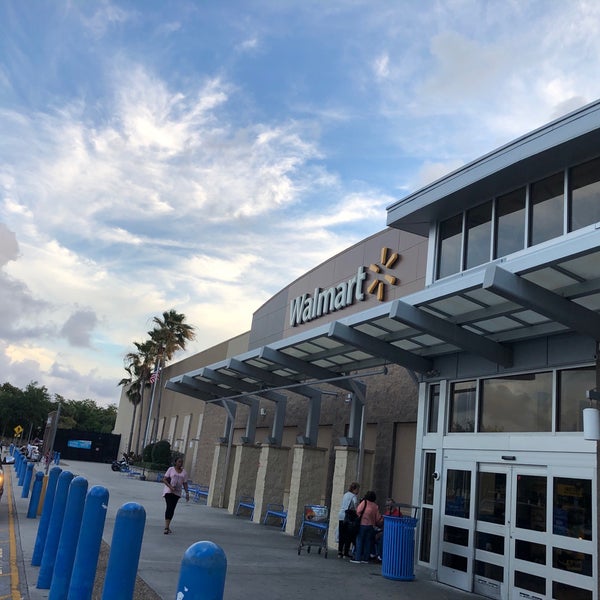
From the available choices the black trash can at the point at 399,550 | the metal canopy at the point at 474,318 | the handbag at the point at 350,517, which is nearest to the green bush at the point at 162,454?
the metal canopy at the point at 474,318

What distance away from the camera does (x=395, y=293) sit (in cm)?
1692

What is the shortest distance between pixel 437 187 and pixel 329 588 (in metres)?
7.37

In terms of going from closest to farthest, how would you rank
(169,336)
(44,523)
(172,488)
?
(44,523) → (172,488) → (169,336)

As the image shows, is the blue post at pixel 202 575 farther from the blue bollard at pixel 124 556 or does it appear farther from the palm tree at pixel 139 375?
the palm tree at pixel 139 375

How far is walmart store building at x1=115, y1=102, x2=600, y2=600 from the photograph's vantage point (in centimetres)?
849

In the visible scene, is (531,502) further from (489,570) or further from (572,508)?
(489,570)

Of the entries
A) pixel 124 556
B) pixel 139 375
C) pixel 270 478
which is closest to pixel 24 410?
pixel 139 375

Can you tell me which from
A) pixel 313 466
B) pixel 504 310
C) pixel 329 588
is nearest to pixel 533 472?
pixel 504 310

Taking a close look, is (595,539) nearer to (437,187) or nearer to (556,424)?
(556,424)

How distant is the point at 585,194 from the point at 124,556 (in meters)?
8.30

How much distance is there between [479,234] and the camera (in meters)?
11.5

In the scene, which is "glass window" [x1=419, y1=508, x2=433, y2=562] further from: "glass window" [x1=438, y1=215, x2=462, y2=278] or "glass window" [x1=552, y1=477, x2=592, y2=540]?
"glass window" [x1=438, y1=215, x2=462, y2=278]

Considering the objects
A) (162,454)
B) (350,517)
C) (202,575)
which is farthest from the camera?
(162,454)

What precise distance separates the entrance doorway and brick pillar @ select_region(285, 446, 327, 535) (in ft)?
17.5
